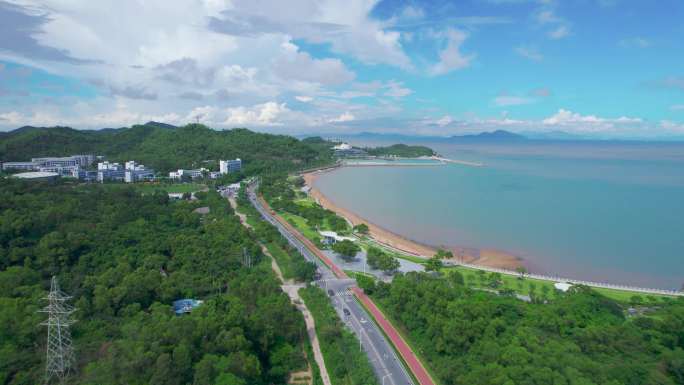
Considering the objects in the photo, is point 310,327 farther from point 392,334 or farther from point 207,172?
point 207,172

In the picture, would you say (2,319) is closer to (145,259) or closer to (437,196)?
(145,259)

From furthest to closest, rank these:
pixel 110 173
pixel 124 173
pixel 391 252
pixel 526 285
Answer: pixel 124 173 < pixel 110 173 < pixel 391 252 < pixel 526 285

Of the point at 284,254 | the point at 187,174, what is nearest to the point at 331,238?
the point at 284,254

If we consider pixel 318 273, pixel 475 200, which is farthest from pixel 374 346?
pixel 475 200

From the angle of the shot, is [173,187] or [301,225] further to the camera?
[173,187]

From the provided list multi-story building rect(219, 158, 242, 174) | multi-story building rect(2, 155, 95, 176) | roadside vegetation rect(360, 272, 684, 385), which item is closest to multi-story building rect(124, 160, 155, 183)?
multi-story building rect(2, 155, 95, 176)

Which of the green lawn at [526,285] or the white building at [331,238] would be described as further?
the white building at [331,238]

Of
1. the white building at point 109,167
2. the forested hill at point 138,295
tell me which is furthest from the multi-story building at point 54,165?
the forested hill at point 138,295

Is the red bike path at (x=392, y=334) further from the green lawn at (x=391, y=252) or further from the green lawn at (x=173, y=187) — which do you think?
the green lawn at (x=173, y=187)
